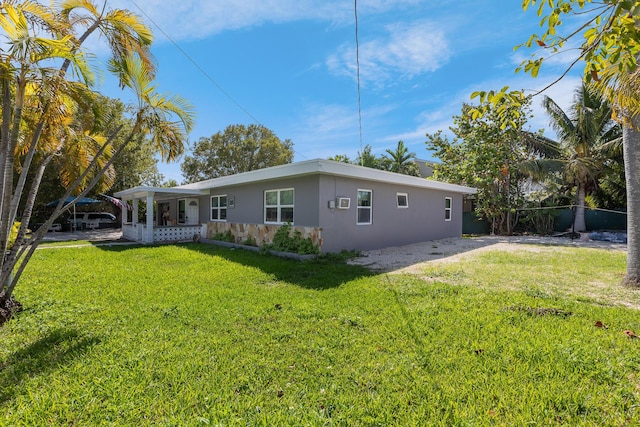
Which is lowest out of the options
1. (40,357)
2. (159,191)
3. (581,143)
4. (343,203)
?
(40,357)

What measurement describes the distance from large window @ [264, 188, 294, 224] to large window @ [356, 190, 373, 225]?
2.21m

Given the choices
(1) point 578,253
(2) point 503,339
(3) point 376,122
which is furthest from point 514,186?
(2) point 503,339

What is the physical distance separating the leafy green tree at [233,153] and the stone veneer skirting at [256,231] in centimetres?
1646

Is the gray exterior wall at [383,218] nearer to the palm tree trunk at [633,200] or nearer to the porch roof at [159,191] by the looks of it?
the palm tree trunk at [633,200]

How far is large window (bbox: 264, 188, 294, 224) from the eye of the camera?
10523 millimetres

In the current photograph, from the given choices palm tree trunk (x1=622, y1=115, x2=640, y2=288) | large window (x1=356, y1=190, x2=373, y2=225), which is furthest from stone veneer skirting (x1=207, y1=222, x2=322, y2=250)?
palm tree trunk (x1=622, y1=115, x2=640, y2=288)

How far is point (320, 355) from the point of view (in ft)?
10.6

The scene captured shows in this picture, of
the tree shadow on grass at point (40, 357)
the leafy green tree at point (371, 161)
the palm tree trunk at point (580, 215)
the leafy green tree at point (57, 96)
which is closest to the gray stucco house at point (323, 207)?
the leafy green tree at point (57, 96)

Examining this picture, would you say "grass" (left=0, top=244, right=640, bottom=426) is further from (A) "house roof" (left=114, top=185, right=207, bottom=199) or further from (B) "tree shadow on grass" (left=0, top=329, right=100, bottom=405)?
(A) "house roof" (left=114, top=185, right=207, bottom=199)

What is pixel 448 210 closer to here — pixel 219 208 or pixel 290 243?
pixel 290 243

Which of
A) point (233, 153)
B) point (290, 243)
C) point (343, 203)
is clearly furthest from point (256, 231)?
point (233, 153)

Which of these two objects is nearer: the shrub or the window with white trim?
the shrub

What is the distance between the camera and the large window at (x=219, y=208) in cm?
1389

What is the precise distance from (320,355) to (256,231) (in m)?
8.67
